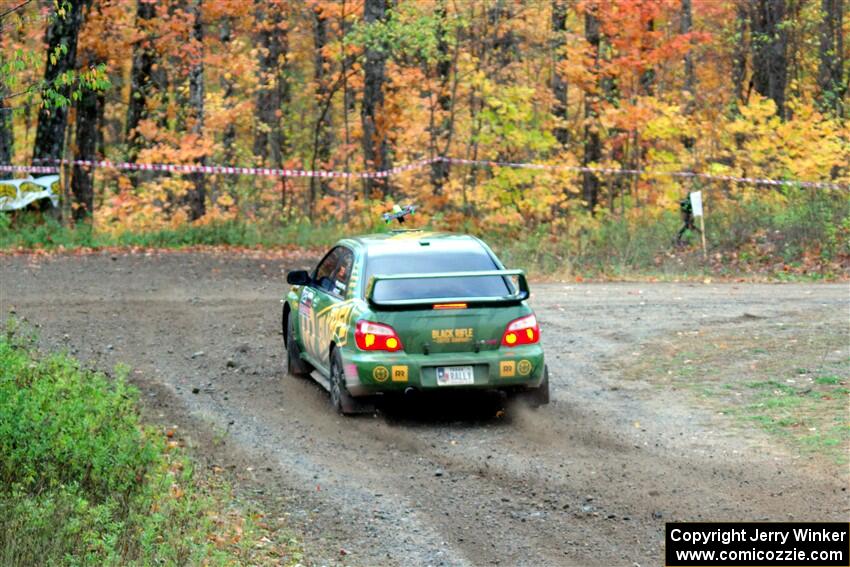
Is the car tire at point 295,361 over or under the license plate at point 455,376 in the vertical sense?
under

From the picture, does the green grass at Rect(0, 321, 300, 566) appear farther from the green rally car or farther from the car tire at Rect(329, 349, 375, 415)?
the green rally car

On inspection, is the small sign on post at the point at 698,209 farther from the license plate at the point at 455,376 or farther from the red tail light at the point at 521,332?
the license plate at the point at 455,376

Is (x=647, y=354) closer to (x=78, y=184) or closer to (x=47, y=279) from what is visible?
(x=47, y=279)

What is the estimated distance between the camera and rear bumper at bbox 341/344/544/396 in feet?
39.0

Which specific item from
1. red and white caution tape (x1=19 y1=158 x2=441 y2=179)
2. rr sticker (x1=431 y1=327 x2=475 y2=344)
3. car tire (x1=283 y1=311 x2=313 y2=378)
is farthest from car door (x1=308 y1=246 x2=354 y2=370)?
red and white caution tape (x1=19 y1=158 x2=441 y2=179)

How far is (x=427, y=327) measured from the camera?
39.1 feet

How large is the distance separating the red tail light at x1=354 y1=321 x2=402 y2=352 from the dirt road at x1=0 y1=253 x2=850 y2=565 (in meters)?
0.75

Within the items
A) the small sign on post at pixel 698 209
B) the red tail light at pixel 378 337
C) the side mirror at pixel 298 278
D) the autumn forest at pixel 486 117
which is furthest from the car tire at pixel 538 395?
Answer: the autumn forest at pixel 486 117

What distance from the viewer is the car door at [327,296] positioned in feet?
42.5

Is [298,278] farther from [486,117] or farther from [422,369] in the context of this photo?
[486,117]

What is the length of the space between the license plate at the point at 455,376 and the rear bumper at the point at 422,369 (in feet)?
0.10

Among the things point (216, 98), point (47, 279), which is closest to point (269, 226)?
point (47, 279)

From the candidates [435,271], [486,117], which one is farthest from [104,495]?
[486,117]

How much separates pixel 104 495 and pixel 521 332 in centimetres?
454
